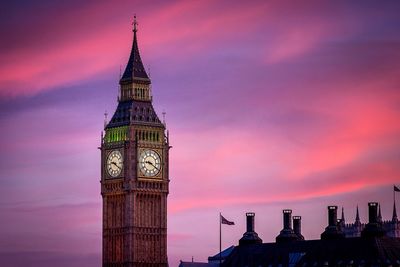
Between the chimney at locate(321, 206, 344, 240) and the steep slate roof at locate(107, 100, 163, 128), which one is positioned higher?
the steep slate roof at locate(107, 100, 163, 128)

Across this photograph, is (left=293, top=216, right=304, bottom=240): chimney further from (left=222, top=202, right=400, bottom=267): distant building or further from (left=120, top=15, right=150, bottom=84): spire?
(left=120, top=15, right=150, bottom=84): spire

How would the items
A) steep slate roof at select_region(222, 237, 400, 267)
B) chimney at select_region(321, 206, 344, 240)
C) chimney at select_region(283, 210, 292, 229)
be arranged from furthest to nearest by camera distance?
chimney at select_region(283, 210, 292, 229), chimney at select_region(321, 206, 344, 240), steep slate roof at select_region(222, 237, 400, 267)

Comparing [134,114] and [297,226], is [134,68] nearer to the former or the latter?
[134,114]

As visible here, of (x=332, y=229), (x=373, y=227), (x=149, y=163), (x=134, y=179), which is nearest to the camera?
(x=373, y=227)

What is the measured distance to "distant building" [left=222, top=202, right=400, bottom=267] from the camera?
427 ft

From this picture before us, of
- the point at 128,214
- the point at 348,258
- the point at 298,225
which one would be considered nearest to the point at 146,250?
the point at 128,214

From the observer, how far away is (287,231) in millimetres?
148375

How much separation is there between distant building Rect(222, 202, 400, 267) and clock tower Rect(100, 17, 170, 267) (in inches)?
475

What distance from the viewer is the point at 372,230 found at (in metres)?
133

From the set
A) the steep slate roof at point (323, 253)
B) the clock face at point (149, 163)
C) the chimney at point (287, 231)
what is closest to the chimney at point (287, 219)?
the chimney at point (287, 231)

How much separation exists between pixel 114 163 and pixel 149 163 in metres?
3.98

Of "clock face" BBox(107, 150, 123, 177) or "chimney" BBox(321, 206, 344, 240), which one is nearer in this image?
"chimney" BBox(321, 206, 344, 240)


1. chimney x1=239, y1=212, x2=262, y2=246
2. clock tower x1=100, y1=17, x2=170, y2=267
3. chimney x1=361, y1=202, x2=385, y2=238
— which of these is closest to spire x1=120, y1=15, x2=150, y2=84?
clock tower x1=100, y1=17, x2=170, y2=267

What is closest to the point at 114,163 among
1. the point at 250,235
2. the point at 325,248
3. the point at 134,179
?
the point at 134,179
